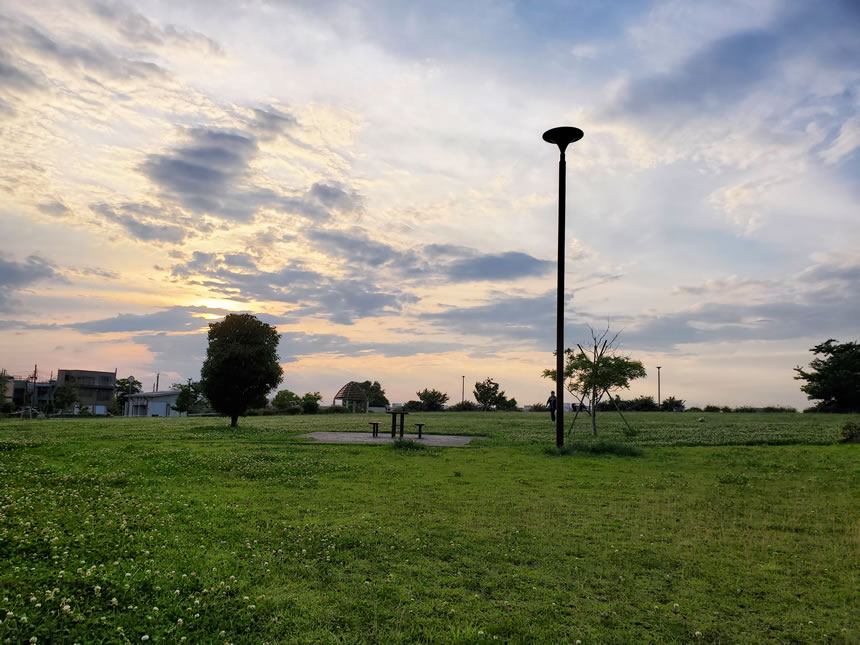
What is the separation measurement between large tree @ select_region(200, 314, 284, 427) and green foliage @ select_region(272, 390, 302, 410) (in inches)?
1544

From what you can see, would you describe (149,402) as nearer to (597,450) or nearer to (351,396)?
(351,396)

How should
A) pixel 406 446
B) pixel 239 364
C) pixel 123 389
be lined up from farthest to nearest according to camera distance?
pixel 123 389 → pixel 239 364 → pixel 406 446

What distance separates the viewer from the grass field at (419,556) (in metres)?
5.23

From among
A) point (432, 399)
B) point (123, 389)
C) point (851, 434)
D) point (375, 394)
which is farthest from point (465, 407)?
point (123, 389)

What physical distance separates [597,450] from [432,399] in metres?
64.5

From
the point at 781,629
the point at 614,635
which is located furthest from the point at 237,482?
the point at 781,629

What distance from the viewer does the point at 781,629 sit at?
17.7 feet

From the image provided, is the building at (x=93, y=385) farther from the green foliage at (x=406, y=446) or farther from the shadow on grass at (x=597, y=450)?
the shadow on grass at (x=597, y=450)

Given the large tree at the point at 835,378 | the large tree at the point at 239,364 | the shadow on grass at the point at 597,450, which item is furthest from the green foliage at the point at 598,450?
the large tree at the point at 835,378

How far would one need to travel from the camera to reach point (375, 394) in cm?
9738

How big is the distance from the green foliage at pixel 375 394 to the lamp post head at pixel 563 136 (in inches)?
3110

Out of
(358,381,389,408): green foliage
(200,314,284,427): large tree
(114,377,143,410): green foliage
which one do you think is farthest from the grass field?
(114,377,143,410): green foliage

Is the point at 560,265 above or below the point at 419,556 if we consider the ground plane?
above

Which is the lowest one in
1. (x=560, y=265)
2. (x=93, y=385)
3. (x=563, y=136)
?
(x=93, y=385)
